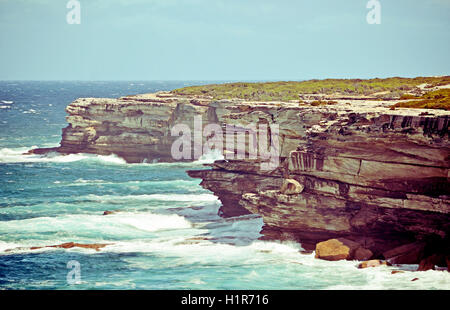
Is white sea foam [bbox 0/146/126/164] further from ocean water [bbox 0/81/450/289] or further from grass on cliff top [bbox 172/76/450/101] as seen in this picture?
grass on cliff top [bbox 172/76/450/101]

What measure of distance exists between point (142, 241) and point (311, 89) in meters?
38.7

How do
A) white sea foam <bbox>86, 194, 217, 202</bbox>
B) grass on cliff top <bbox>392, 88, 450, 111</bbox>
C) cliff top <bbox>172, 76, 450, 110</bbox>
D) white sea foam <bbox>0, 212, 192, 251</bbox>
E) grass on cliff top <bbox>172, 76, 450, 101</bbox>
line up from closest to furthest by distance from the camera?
grass on cliff top <bbox>392, 88, 450, 111</bbox>
white sea foam <bbox>0, 212, 192, 251</bbox>
white sea foam <bbox>86, 194, 217, 202</bbox>
cliff top <bbox>172, 76, 450, 110</bbox>
grass on cliff top <bbox>172, 76, 450, 101</bbox>

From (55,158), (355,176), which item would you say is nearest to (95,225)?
(355,176)

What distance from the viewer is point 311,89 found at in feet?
237

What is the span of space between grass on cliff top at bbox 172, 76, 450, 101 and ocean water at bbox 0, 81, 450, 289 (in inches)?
591

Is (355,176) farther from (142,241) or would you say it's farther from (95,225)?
(95,225)

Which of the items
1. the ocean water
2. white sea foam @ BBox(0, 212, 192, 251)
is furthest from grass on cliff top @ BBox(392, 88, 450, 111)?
white sea foam @ BBox(0, 212, 192, 251)

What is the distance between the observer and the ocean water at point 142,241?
3083 centimetres

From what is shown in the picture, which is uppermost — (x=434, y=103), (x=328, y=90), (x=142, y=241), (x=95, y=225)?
(x=328, y=90)

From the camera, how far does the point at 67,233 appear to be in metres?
42.2

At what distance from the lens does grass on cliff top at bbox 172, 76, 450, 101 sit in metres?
65.1

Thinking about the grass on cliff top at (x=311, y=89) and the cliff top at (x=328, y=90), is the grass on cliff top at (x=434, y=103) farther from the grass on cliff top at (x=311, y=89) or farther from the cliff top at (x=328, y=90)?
the grass on cliff top at (x=311, y=89)
